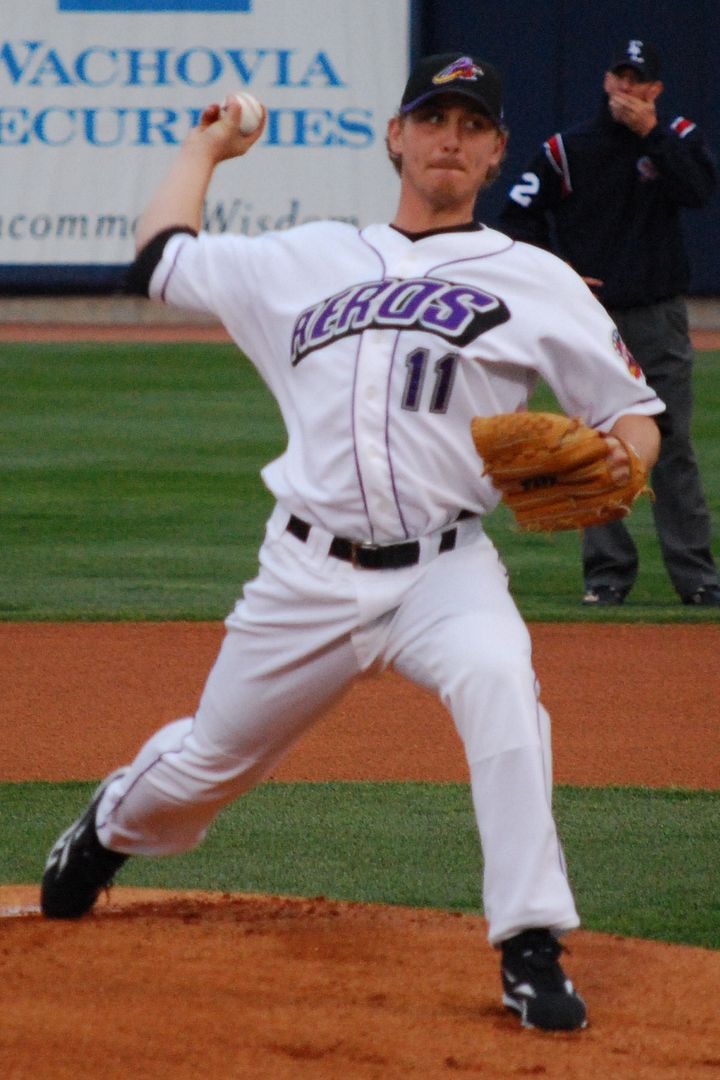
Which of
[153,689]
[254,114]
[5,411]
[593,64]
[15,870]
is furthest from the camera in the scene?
[593,64]

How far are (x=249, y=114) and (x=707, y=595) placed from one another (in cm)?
407

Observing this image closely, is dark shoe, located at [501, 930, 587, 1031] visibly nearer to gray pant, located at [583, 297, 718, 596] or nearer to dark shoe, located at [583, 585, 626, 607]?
gray pant, located at [583, 297, 718, 596]

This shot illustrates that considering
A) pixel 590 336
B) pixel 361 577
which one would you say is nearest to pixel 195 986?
pixel 361 577

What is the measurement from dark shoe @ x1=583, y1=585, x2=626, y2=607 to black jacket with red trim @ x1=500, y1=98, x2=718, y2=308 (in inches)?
44.7

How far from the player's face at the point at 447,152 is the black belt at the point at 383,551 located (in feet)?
2.04

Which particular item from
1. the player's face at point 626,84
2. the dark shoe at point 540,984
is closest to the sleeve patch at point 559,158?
the player's face at point 626,84

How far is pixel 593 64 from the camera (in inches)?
653

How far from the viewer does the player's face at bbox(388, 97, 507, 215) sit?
129 inches

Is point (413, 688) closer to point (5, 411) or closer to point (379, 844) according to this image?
point (379, 844)

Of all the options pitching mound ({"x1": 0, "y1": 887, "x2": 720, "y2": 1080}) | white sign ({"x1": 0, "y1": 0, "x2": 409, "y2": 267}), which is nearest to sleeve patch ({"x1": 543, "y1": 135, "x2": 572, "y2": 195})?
pitching mound ({"x1": 0, "y1": 887, "x2": 720, "y2": 1080})

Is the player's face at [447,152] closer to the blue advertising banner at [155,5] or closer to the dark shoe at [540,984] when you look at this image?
the dark shoe at [540,984]

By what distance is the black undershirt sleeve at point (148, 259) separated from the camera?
3449 mm

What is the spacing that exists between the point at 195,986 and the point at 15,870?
108 centimetres

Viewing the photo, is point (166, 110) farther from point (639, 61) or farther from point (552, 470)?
point (552, 470)
